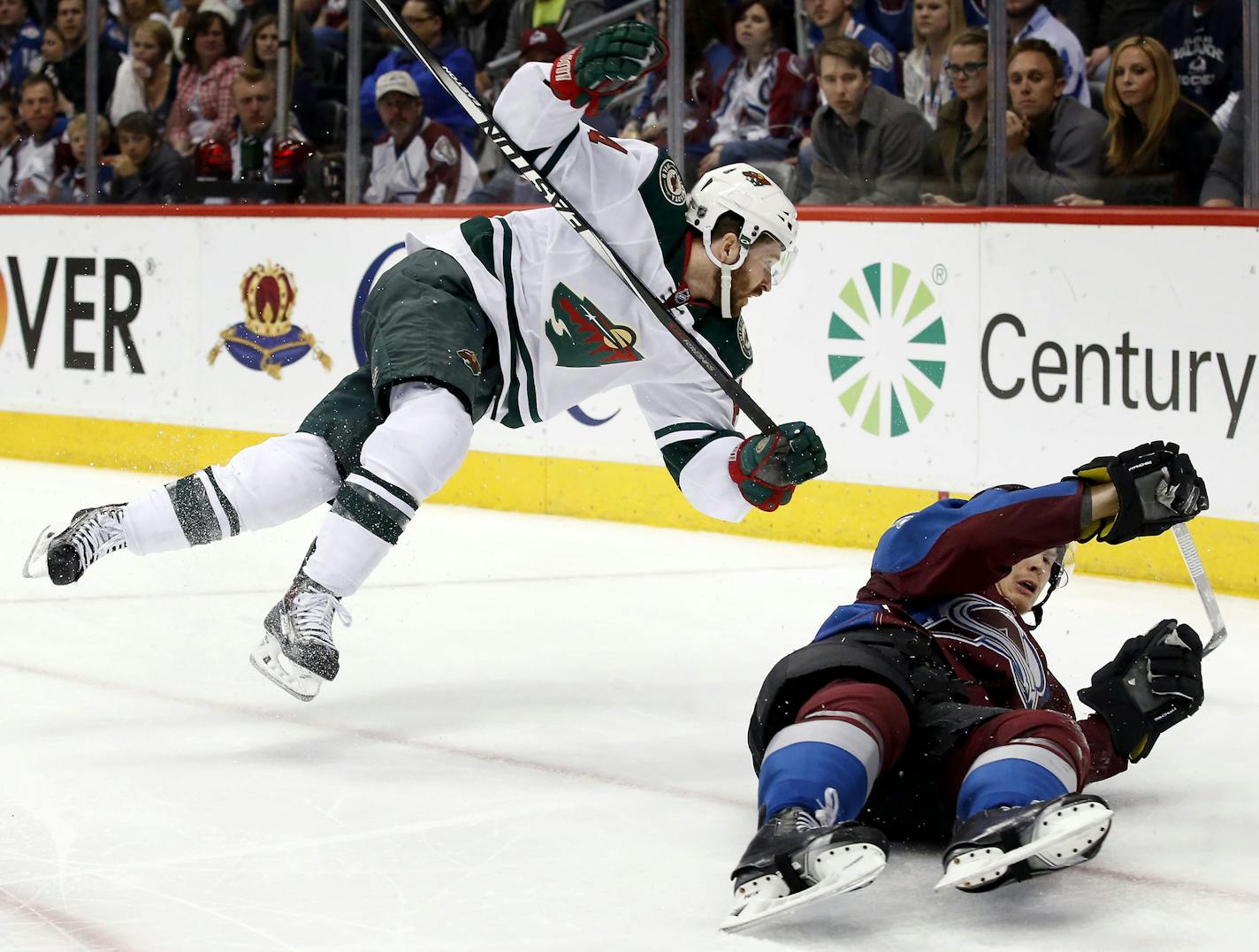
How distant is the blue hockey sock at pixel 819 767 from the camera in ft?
6.85

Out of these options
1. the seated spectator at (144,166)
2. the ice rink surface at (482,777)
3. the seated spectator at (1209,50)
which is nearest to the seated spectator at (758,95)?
the seated spectator at (1209,50)

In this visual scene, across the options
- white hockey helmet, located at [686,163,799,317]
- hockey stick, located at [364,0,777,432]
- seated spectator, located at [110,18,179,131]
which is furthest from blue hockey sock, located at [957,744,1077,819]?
seated spectator, located at [110,18,179,131]

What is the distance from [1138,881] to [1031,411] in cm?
269

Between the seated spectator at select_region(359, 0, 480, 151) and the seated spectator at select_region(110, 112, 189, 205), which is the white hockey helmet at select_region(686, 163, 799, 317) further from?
the seated spectator at select_region(110, 112, 189, 205)

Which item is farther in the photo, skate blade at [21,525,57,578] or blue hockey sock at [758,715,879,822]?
skate blade at [21,525,57,578]

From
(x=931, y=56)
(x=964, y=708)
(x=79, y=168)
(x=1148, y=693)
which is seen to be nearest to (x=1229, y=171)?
(x=931, y=56)

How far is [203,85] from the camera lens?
6.77 m

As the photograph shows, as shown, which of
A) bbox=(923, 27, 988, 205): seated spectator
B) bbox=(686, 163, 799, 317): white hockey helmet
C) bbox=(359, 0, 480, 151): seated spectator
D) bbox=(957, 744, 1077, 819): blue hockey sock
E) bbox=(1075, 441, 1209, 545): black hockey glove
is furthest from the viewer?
bbox=(359, 0, 480, 151): seated spectator

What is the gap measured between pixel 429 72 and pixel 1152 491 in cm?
415

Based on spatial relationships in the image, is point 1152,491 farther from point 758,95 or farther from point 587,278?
point 758,95

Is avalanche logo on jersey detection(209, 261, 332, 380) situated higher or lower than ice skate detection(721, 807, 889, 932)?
higher

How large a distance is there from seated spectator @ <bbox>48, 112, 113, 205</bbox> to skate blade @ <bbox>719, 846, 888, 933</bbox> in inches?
218

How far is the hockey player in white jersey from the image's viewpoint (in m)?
2.96

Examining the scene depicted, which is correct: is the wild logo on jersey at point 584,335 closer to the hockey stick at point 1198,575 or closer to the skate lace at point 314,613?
the skate lace at point 314,613
